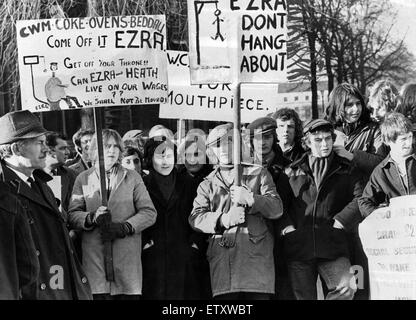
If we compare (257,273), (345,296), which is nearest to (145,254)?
(257,273)

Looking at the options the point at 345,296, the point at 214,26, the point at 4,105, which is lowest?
the point at 345,296

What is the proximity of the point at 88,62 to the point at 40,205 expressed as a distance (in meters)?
1.20

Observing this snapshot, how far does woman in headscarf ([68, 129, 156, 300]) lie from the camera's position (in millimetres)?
7535

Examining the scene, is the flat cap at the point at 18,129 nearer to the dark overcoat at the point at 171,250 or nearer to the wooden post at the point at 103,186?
the wooden post at the point at 103,186

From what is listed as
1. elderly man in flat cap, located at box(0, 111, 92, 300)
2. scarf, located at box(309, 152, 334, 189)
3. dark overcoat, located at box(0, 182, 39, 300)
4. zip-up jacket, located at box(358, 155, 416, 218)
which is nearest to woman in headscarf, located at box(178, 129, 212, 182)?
scarf, located at box(309, 152, 334, 189)

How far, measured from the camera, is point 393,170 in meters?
7.53

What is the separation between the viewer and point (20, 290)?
21.9 ft

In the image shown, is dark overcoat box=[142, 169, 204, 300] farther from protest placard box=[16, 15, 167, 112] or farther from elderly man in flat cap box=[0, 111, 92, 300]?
protest placard box=[16, 15, 167, 112]

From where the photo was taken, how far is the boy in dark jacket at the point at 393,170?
7504 mm

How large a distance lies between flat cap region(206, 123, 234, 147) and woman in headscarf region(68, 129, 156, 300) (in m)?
0.63

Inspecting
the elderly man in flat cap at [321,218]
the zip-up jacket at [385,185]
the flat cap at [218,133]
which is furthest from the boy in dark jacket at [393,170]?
the flat cap at [218,133]

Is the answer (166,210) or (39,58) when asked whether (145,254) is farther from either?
(39,58)

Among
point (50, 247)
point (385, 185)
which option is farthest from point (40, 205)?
point (385, 185)

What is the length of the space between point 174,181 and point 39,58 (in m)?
1.41
